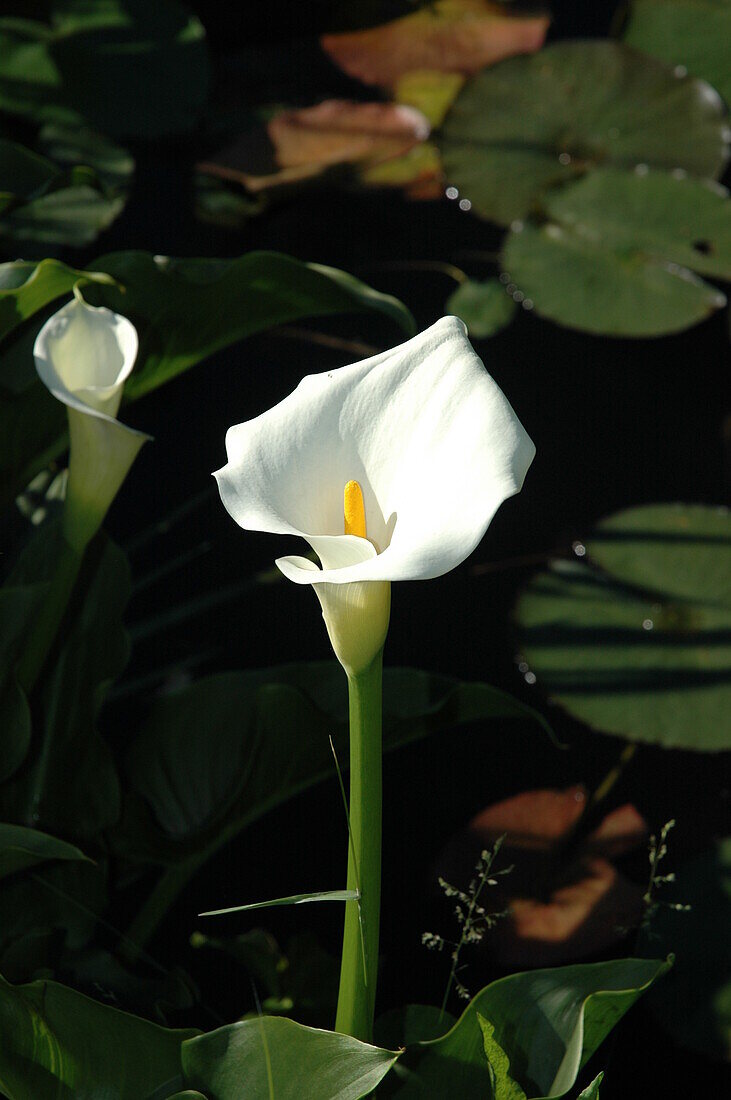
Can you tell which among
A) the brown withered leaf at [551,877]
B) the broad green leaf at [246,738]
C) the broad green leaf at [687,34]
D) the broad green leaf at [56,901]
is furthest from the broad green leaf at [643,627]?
the broad green leaf at [687,34]

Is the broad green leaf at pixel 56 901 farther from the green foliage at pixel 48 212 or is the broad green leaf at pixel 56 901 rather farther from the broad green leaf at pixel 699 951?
the green foliage at pixel 48 212

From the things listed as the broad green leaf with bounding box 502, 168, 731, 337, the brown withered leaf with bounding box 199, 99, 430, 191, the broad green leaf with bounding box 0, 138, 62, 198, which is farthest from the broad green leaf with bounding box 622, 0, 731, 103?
the broad green leaf with bounding box 0, 138, 62, 198

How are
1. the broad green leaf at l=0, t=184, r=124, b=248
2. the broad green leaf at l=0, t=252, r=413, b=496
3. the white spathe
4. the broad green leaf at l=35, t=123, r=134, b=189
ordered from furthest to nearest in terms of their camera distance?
the broad green leaf at l=35, t=123, r=134, b=189 → the broad green leaf at l=0, t=184, r=124, b=248 → the broad green leaf at l=0, t=252, r=413, b=496 → the white spathe

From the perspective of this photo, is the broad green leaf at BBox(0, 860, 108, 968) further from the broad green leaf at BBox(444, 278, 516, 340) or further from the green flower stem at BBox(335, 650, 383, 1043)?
the broad green leaf at BBox(444, 278, 516, 340)

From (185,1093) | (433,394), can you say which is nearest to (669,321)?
(433,394)

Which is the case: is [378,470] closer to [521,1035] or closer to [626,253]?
[521,1035]
